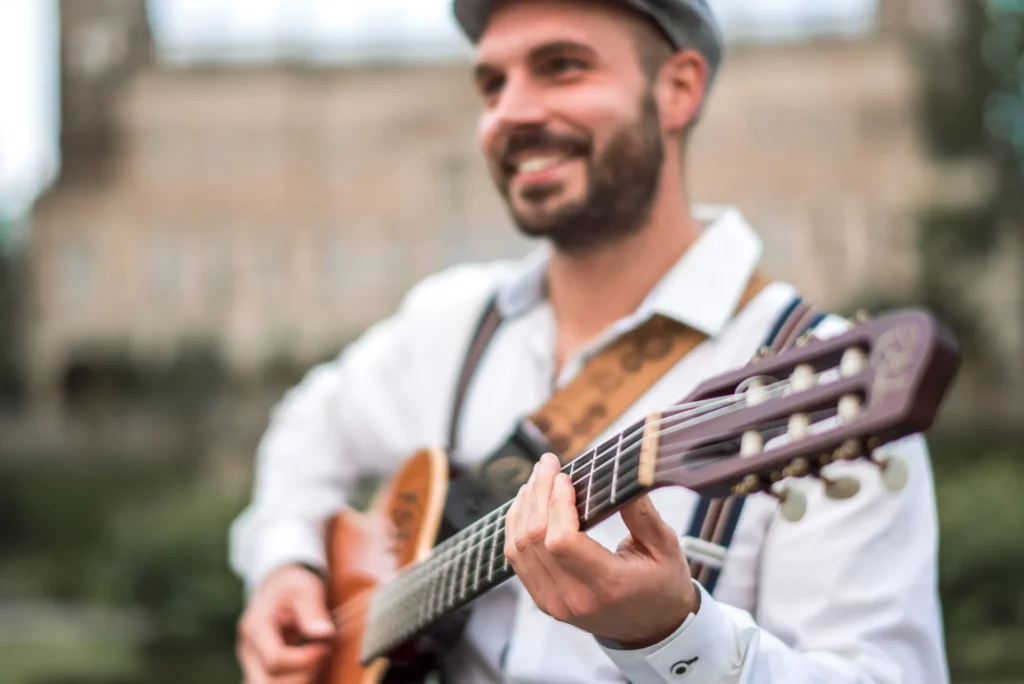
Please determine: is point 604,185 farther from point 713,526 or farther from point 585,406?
point 713,526

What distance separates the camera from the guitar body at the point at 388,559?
2084mm

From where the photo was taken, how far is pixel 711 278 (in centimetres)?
213

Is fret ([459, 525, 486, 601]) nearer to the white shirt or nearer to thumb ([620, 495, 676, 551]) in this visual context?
the white shirt

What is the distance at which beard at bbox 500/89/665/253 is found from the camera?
82.5 inches

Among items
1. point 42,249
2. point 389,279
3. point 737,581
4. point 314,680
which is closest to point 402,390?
point 314,680

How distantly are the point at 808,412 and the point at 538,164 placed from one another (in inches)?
39.4

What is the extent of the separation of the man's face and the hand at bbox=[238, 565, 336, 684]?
0.93 metres

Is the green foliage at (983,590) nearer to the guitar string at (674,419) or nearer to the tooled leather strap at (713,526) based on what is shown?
the tooled leather strap at (713,526)

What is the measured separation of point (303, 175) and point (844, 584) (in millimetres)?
30943

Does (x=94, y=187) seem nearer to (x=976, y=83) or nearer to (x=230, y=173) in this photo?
(x=230, y=173)

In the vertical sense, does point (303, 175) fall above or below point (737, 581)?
above

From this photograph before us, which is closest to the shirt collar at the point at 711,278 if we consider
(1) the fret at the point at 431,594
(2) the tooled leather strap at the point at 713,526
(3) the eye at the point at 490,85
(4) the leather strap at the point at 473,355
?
(2) the tooled leather strap at the point at 713,526

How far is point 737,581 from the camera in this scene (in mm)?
1878

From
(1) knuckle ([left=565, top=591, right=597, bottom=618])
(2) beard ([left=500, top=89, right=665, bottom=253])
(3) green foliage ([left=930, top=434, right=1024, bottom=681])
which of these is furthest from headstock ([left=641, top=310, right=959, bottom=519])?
(3) green foliage ([left=930, top=434, right=1024, bottom=681])
